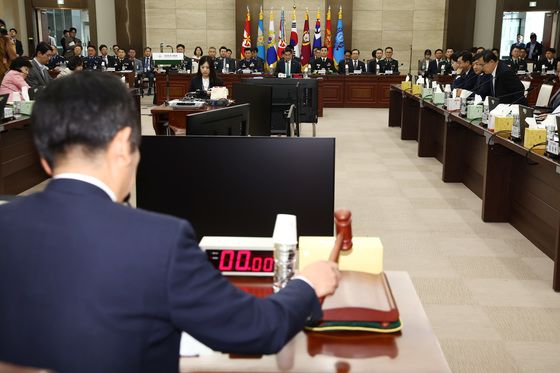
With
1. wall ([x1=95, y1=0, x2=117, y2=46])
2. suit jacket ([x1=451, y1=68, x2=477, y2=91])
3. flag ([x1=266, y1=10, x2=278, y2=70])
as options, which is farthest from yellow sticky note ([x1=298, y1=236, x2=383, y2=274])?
wall ([x1=95, y1=0, x2=117, y2=46])

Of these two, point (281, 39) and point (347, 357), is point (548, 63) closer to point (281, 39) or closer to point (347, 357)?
point (281, 39)

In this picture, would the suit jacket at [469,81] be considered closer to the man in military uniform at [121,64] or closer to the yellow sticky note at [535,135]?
the yellow sticky note at [535,135]

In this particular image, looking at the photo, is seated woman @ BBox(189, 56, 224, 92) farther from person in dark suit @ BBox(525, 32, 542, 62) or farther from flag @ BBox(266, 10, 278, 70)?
person in dark suit @ BBox(525, 32, 542, 62)

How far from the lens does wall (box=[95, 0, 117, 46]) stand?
15570 millimetres

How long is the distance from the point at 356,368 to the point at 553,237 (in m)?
3.43

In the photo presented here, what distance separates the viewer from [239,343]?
41.5 inches

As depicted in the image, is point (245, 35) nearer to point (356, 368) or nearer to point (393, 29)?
point (393, 29)

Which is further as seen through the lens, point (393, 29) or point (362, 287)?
point (393, 29)

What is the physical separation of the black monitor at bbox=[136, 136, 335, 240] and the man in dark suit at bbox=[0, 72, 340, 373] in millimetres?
818

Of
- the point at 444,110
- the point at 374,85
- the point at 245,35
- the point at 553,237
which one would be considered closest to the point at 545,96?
the point at 444,110

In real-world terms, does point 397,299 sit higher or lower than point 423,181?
higher

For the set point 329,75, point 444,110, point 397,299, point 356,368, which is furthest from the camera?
point 329,75

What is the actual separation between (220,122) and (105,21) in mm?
14342

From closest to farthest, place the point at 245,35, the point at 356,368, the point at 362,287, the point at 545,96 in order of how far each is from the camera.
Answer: the point at 356,368
the point at 362,287
the point at 545,96
the point at 245,35
